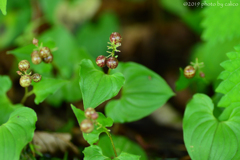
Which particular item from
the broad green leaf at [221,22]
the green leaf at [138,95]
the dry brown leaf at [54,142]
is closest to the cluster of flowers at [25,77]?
the dry brown leaf at [54,142]

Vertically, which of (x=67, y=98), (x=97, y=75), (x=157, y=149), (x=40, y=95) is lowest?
(x=157, y=149)

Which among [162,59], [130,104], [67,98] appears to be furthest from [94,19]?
[130,104]

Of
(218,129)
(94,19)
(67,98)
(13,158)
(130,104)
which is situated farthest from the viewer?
(94,19)

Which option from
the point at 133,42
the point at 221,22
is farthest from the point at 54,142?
the point at 133,42

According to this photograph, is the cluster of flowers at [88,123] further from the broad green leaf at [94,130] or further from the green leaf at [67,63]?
the green leaf at [67,63]

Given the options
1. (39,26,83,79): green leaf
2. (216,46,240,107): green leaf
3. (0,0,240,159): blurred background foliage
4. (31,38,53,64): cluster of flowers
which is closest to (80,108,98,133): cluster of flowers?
(31,38,53,64): cluster of flowers

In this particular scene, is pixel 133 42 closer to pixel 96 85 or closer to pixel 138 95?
pixel 138 95

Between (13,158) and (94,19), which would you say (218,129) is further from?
(94,19)
